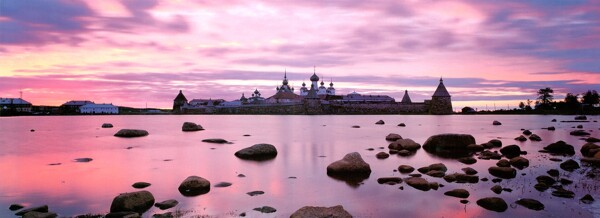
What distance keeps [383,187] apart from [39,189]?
13.0 m

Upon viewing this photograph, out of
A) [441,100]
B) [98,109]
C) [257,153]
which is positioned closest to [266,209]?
[257,153]

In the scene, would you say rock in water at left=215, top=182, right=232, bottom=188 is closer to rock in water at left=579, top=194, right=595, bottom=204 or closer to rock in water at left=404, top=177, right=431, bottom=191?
rock in water at left=404, top=177, right=431, bottom=191

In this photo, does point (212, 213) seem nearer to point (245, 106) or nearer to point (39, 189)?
point (39, 189)

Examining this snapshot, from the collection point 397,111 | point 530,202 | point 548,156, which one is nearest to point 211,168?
Result: point 530,202

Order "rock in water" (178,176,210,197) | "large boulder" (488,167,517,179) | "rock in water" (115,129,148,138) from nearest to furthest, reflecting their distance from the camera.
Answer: "rock in water" (178,176,210,197) → "large boulder" (488,167,517,179) → "rock in water" (115,129,148,138)

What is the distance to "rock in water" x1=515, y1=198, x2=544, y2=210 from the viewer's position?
12213 mm

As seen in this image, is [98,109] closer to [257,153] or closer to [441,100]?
[441,100]

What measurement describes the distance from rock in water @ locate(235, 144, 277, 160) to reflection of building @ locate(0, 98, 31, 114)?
153 meters

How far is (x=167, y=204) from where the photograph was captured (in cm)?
1289

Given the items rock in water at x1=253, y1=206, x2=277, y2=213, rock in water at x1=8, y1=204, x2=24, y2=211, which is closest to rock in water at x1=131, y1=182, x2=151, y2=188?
rock in water at x1=8, y1=204, x2=24, y2=211

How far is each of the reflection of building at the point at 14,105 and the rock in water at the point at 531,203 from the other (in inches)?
6643

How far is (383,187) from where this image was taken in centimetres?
1560

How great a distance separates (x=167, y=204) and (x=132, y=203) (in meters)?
1.08

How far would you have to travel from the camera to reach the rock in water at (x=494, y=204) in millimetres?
12273
